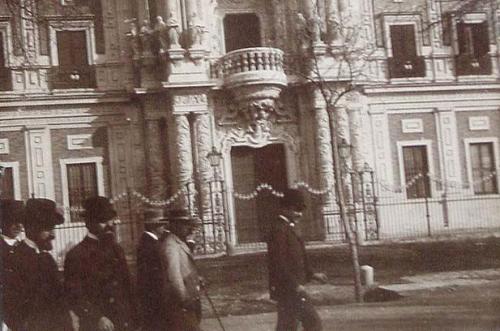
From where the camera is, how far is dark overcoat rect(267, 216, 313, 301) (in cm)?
346

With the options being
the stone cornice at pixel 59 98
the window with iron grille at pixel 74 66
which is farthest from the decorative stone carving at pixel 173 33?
the window with iron grille at pixel 74 66

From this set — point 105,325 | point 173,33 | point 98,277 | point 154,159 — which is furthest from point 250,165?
point 105,325

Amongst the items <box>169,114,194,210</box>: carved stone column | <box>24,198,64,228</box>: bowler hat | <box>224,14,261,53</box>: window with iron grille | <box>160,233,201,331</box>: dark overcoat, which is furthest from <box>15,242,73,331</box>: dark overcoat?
<box>224,14,261,53</box>: window with iron grille

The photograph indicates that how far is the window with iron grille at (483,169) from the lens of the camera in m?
4.78

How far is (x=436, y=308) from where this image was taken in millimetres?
4254

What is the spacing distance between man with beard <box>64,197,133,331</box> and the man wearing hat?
216mm

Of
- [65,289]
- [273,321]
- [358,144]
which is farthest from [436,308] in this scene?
[65,289]

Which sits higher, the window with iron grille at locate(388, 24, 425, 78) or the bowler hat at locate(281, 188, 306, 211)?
the window with iron grille at locate(388, 24, 425, 78)

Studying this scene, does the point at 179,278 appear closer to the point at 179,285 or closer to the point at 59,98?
the point at 179,285

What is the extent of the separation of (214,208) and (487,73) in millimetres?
2403

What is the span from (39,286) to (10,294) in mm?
158

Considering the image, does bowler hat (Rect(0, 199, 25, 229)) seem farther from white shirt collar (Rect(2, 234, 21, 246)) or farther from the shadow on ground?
the shadow on ground

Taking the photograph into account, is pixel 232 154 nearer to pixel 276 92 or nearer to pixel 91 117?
pixel 276 92

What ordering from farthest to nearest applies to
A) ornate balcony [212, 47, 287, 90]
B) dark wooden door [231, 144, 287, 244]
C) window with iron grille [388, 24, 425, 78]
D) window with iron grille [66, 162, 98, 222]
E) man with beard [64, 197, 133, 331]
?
1. ornate balcony [212, 47, 287, 90]
2. window with iron grille [388, 24, 425, 78]
3. dark wooden door [231, 144, 287, 244]
4. window with iron grille [66, 162, 98, 222]
5. man with beard [64, 197, 133, 331]
